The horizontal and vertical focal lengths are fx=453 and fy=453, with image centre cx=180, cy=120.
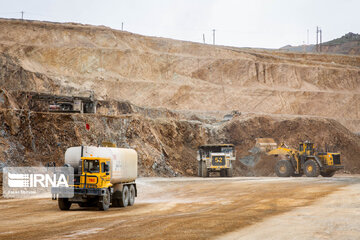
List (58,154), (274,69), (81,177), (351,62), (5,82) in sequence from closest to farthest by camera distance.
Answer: (81,177) < (58,154) < (5,82) < (274,69) < (351,62)

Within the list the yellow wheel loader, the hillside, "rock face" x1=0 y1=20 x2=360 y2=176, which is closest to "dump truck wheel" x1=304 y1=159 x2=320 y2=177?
the yellow wheel loader

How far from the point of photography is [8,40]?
6525 cm

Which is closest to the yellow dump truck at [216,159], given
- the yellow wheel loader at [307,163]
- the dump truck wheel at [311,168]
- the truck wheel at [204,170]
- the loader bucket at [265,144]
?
the truck wheel at [204,170]

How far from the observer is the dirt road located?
11.2 meters

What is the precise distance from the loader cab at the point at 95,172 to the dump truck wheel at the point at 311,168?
72.5 feet

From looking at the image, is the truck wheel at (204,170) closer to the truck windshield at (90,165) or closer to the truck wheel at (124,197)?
the truck wheel at (124,197)

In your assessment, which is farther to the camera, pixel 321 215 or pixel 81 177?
pixel 81 177

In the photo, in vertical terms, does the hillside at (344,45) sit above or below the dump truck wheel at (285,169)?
above

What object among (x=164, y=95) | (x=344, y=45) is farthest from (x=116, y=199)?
(x=344, y=45)

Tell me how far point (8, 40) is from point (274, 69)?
42.0 metres

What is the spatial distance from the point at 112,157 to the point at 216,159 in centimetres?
2164

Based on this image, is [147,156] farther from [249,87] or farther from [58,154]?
[249,87]

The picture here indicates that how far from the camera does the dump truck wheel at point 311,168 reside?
1357 inches

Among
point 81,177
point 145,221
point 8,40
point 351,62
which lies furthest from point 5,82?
point 351,62
